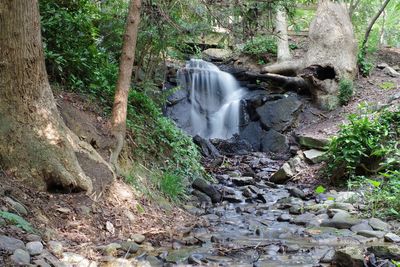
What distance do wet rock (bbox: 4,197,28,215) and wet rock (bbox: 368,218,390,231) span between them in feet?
12.7

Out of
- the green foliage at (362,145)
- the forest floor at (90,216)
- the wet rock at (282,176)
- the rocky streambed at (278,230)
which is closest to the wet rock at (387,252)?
the rocky streambed at (278,230)

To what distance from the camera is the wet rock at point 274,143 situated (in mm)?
11463

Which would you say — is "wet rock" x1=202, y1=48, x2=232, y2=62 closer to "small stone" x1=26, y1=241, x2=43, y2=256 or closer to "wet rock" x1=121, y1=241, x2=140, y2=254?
"wet rock" x1=121, y1=241, x2=140, y2=254

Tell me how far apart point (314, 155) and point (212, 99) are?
5.22 m

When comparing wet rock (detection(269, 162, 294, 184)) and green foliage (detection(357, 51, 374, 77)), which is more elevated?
green foliage (detection(357, 51, 374, 77))

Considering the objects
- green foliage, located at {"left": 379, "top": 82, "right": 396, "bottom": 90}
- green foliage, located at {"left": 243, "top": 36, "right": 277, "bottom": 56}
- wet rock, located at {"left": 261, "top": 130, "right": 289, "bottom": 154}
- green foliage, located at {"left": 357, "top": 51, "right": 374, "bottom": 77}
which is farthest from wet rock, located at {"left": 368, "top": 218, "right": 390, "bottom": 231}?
green foliage, located at {"left": 243, "top": 36, "right": 277, "bottom": 56}

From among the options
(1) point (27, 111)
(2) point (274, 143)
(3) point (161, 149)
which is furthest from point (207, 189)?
(2) point (274, 143)

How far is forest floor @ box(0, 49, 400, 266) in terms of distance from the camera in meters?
3.59

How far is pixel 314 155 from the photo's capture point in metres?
9.47

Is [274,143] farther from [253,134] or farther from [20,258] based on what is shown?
[20,258]

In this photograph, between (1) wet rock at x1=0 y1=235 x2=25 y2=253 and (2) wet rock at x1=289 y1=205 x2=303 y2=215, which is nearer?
(1) wet rock at x1=0 y1=235 x2=25 y2=253

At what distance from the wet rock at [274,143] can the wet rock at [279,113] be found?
0.40 m

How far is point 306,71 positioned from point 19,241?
38.3 feet

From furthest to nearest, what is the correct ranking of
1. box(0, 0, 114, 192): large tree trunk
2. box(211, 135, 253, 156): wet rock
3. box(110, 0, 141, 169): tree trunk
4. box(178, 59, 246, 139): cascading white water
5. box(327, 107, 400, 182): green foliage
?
box(178, 59, 246, 139): cascading white water → box(211, 135, 253, 156): wet rock → box(327, 107, 400, 182): green foliage → box(110, 0, 141, 169): tree trunk → box(0, 0, 114, 192): large tree trunk
